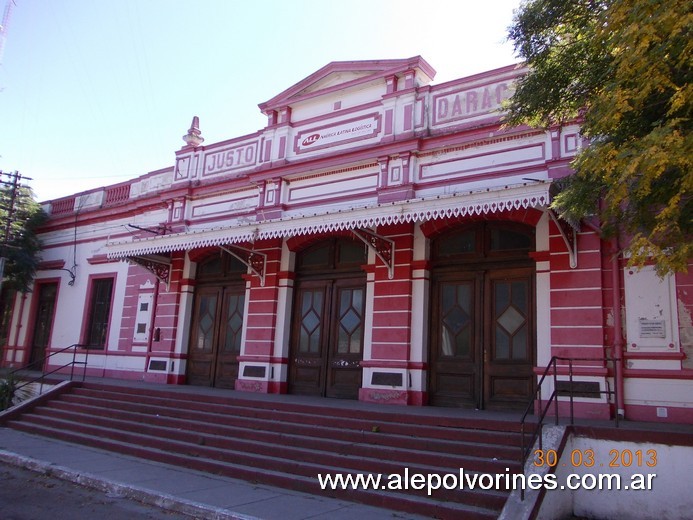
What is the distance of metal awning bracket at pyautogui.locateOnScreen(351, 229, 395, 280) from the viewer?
35.2 feet

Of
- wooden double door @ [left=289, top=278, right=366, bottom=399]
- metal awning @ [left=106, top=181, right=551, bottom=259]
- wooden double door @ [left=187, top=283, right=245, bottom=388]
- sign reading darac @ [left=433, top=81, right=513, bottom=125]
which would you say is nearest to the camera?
metal awning @ [left=106, top=181, right=551, bottom=259]

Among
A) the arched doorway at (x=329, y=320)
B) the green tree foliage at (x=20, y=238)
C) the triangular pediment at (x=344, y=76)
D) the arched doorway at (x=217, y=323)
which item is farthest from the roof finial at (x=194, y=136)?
the green tree foliage at (x=20, y=238)

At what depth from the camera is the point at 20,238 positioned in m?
17.6

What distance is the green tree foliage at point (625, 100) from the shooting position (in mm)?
4535

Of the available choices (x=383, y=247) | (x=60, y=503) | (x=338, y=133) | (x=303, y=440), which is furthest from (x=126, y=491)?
(x=338, y=133)

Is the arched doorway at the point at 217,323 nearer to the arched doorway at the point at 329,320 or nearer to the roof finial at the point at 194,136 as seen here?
the arched doorway at the point at 329,320

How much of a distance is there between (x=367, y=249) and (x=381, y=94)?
3.41 metres

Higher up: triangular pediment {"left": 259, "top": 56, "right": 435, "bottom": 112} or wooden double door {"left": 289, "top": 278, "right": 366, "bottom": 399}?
triangular pediment {"left": 259, "top": 56, "right": 435, "bottom": 112}

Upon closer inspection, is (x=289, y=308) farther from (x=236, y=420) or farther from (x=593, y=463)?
(x=593, y=463)

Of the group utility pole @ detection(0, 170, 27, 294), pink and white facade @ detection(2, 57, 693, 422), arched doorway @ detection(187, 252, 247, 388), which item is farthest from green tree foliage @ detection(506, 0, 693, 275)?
utility pole @ detection(0, 170, 27, 294)

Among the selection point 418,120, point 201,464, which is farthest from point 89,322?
point 418,120

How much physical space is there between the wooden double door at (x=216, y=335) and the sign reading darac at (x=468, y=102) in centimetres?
594

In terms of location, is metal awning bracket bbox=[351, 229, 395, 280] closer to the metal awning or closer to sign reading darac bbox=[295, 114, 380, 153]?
the metal awning

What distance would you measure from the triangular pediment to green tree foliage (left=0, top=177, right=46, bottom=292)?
29.7ft
